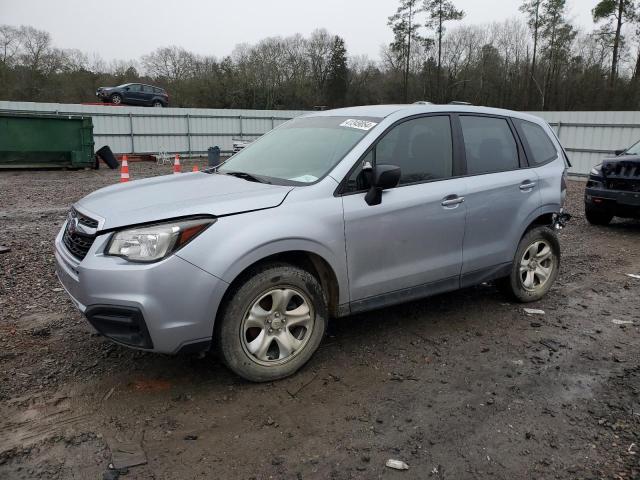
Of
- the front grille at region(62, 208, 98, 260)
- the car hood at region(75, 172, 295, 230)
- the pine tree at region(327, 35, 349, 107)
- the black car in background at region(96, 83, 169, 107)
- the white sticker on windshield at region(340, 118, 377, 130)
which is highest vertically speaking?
the pine tree at region(327, 35, 349, 107)

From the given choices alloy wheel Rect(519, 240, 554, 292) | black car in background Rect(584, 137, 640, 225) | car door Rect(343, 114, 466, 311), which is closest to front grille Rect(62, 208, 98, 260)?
car door Rect(343, 114, 466, 311)

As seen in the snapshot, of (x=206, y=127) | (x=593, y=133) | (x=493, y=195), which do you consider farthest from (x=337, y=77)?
(x=493, y=195)

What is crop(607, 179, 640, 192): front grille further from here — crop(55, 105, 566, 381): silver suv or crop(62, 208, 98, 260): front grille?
crop(62, 208, 98, 260): front grille

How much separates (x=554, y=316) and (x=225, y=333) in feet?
10.4

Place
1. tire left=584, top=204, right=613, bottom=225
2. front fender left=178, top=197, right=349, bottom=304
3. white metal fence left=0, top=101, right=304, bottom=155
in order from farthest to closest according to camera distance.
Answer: white metal fence left=0, top=101, right=304, bottom=155 < tire left=584, top=204, right=613, bottom=225 < front fender left=178, top=197, right=349, bottom=304

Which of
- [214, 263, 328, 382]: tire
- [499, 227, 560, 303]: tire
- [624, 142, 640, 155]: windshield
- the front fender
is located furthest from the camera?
[624, 142, 640, 155]: windshield

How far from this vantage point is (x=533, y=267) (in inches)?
191

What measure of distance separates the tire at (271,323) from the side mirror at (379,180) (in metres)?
0.70

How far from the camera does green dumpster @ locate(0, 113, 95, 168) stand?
15156 millimetres

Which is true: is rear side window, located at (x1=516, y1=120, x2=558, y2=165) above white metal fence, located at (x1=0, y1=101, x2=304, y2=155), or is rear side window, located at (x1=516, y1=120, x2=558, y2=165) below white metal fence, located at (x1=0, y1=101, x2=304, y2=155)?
below

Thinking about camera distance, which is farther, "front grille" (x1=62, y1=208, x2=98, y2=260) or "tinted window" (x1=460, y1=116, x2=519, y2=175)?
"tinted window" (x1=460, y1=116, x2=519, y2=175)

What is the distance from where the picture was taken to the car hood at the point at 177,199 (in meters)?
2.93

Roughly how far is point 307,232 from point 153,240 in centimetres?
94

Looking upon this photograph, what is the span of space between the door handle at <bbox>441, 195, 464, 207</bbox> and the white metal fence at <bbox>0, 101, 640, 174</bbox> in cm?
1469
